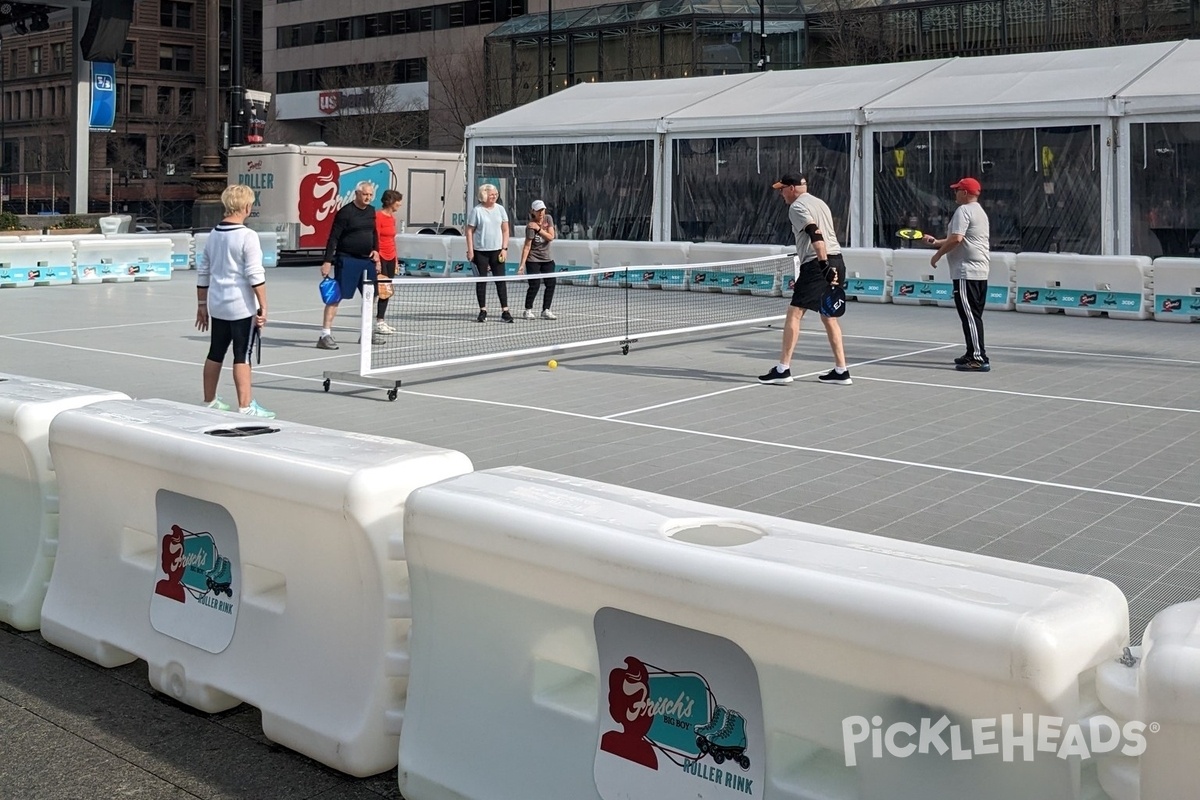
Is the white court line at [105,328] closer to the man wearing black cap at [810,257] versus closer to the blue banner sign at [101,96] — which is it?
the man wearing black cap at [810,257]

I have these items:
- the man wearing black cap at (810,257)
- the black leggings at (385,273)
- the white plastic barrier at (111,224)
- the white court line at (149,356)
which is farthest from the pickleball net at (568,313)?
the white plastic barrier at (111,224)

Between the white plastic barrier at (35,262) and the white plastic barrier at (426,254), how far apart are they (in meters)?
6.58

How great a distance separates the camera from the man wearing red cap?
13.4 metres

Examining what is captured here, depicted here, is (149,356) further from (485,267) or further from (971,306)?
(971,306)

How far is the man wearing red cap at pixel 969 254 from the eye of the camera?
13.4 metres

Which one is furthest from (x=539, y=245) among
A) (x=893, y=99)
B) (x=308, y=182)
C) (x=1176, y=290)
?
(x=308, y=182)

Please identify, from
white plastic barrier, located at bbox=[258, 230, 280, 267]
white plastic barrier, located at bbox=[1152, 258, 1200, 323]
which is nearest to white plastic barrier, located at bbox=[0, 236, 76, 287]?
white plastic barrier, located at bbox=[258, 230, 280, 267]

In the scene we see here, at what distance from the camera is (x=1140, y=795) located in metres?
2.70

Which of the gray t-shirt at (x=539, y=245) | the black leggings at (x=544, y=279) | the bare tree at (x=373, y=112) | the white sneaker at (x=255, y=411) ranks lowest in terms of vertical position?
the white sneaker at (x=255, y=411)

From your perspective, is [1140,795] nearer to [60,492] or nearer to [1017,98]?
[60,492]

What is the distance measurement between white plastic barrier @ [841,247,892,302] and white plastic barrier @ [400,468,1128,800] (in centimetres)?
1905

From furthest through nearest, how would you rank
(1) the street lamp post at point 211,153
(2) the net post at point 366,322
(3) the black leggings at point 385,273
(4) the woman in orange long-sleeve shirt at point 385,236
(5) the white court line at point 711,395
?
1. (1) the street lamp post at point 211,153
2. (4) the woman in orange long-sleeve shirt at point 385,236
3. (3) the black leggings at point 385,273
4. (2) the net post at point 366,322
5. (5) the white court line at point 711,395

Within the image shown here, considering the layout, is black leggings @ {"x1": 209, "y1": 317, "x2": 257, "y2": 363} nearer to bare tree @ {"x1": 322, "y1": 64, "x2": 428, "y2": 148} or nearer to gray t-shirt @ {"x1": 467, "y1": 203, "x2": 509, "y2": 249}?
gray t-shirt @ {"x1": 467, "y1": 203, "x2": 509, "y2": 249}

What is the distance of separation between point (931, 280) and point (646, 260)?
5718 mm
